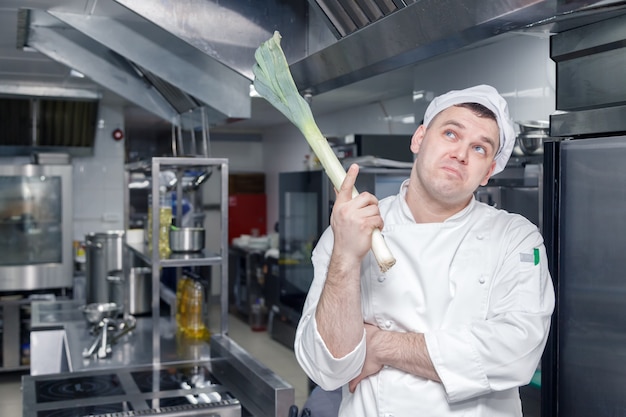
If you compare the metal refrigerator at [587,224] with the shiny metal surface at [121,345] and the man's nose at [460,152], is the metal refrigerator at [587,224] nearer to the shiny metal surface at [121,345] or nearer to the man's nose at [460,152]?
the man's nose at [460,152]

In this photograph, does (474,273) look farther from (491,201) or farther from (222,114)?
(222,114)

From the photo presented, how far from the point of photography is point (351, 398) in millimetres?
1538

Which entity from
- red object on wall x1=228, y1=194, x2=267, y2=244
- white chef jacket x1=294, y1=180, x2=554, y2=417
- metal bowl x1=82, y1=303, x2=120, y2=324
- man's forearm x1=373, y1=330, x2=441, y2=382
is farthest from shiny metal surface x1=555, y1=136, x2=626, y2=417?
red object on wall x1=228, y1=194, x2=267, y2=244

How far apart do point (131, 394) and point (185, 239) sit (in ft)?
2.83

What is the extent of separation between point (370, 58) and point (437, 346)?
0.79 metres

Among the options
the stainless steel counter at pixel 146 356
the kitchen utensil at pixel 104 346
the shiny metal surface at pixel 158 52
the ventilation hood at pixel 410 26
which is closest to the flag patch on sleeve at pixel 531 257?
the ventilation hood at pixel 410 26

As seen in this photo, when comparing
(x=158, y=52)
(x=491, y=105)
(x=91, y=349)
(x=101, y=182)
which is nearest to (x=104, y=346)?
(x=91, y=349)

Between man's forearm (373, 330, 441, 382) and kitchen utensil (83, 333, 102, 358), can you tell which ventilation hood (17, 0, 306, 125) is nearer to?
kitchen utensil (83, 333, 102, 358)

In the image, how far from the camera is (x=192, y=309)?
376 centimetres

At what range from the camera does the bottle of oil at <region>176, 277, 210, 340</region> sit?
3693 millimetres

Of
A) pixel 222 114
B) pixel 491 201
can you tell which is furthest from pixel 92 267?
pixel 491 201

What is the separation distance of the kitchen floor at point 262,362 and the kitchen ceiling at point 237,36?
2.42m

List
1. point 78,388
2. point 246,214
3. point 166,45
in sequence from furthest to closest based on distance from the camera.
A: point 246,214 < point 166,45 < point 78,388

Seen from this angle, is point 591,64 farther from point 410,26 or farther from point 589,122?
point 410,26
